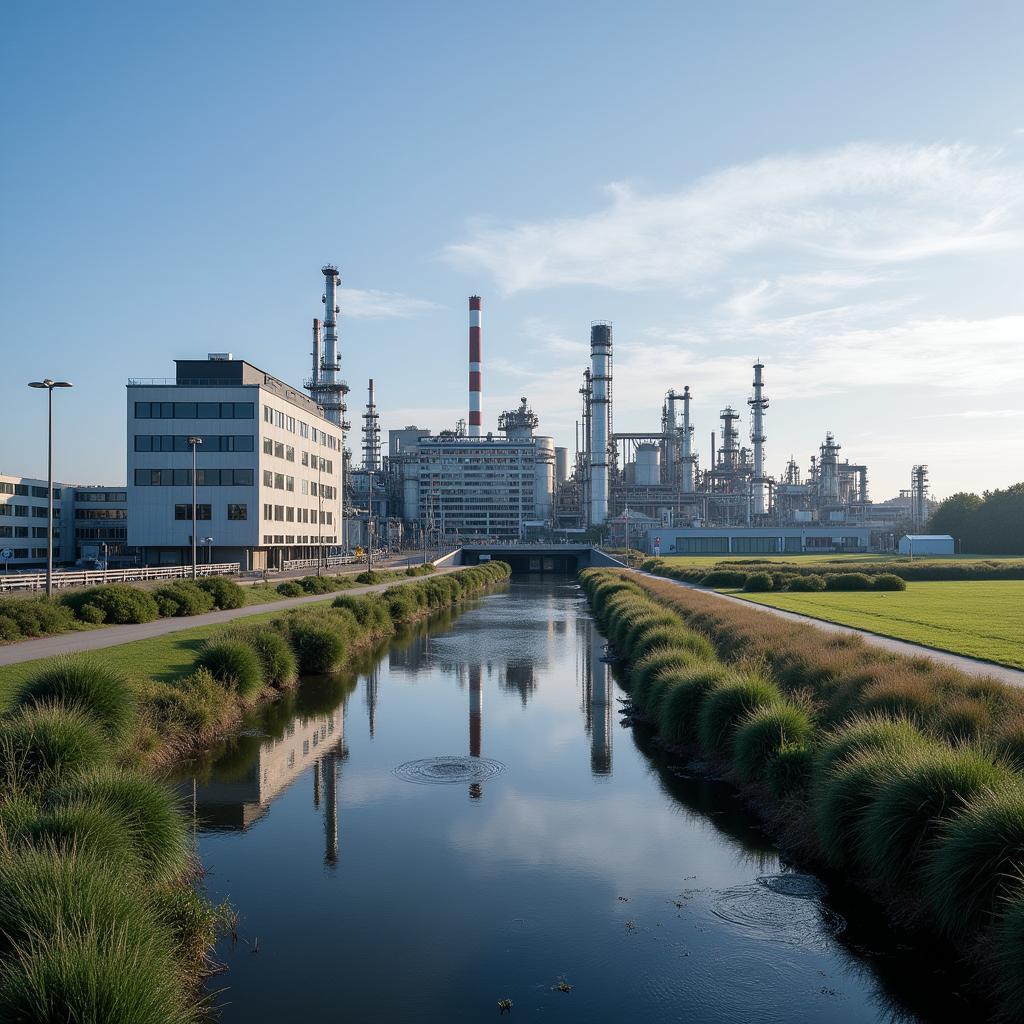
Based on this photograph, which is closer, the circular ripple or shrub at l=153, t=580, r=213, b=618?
the circular ripple

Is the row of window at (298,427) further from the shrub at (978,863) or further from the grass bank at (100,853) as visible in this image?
the shrub at (978,863)

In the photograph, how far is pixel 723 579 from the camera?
189 feet

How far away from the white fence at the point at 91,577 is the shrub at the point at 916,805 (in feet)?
116

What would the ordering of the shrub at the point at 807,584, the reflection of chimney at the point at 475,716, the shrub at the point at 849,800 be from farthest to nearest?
1. the shrub at the point at 807,584
2. the reflection of chimney at the point at 475,716
3. the shrub at the point at 849,800

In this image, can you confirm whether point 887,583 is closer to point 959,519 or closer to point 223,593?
point 223,593

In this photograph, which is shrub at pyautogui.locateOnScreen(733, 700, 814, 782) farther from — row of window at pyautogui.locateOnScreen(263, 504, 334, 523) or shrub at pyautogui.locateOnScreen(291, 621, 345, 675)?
row of window at pyautogui.locateOnScreen(263, 504, 334, 523)

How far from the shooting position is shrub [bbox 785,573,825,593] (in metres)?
53.3

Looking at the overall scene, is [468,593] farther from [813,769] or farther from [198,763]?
[813,769]

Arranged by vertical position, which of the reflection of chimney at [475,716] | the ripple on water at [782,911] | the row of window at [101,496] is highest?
the row of window at [101,496]

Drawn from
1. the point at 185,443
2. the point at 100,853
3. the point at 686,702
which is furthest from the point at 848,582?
the point at 100,853

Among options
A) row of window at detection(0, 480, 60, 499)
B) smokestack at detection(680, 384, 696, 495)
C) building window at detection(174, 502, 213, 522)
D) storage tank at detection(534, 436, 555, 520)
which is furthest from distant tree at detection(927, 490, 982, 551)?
row of window at detection(0, 480, 60, 499)

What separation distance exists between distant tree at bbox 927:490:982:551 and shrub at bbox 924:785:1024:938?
4560 inches

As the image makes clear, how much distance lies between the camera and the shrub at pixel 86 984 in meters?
6.29

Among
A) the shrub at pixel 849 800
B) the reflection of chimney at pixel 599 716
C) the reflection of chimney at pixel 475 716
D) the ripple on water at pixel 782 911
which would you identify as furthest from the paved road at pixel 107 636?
the shrub at pixel 849 800
